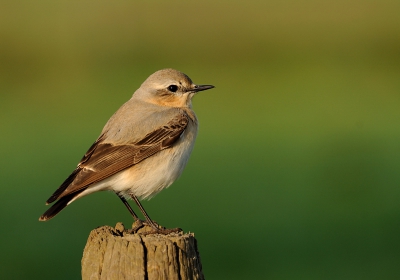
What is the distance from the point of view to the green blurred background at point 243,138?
12.9 meters

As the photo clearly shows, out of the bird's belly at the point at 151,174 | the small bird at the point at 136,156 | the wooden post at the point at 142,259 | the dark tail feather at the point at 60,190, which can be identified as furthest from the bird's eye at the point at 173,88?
the wooden post at the point at 142,259

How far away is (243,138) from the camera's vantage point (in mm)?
18609

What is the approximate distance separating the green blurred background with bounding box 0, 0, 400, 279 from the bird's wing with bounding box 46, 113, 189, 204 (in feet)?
12.4

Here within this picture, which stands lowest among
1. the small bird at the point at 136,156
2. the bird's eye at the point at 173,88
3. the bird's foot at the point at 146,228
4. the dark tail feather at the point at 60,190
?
the bird's foot at the point at 146,228

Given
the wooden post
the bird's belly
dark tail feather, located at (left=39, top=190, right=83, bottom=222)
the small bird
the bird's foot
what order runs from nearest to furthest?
the wooden post < the bird's foot < dark tail feather, located at (left=39, top=190, right=83, bottom=222) < the small bird < the bird's belly

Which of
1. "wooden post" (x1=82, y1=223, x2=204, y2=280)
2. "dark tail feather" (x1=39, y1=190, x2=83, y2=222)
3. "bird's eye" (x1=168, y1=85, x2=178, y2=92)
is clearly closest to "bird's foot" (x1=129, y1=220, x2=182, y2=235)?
"dark tail feather" (x1=39, y1=190, x2=83, y2=222)

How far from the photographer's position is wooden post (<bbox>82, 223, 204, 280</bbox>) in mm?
5539

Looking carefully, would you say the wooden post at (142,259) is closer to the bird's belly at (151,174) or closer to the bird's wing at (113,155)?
the bird's wing at (113,155)

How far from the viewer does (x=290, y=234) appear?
1357 centimetres

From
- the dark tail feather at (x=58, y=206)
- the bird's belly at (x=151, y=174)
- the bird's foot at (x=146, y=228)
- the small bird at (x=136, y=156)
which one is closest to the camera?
the bird's foot at (x=146, y=228)

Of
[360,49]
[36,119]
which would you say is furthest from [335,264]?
[360,49]

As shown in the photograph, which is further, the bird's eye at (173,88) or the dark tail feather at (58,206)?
the bird's eye at (173,88)

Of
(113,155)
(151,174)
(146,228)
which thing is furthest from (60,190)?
(151,174)

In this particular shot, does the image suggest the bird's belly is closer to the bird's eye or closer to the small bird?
the small bird
